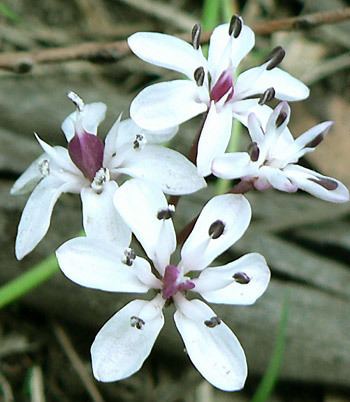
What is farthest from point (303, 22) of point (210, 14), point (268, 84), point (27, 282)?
point (27, 282)

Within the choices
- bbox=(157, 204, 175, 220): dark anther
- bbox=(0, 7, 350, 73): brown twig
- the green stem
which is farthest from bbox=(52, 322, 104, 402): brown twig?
bbox=(157, 204, 175, 220): dark anther

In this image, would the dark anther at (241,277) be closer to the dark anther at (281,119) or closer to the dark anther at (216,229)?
the dark anther at (216,229)

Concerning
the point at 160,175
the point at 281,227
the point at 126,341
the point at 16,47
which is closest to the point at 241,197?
the point at 160,175

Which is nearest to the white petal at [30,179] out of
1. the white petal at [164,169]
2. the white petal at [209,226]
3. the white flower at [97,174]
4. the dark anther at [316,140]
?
the white flower at [97,174]

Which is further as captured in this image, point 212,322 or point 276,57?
point 276,57

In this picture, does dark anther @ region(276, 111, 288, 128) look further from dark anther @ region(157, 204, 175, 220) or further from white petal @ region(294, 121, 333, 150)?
dark anther @ region(157, 204, 175, 220)

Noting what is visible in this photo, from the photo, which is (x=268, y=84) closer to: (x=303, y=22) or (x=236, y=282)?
(x=236, y=282)
